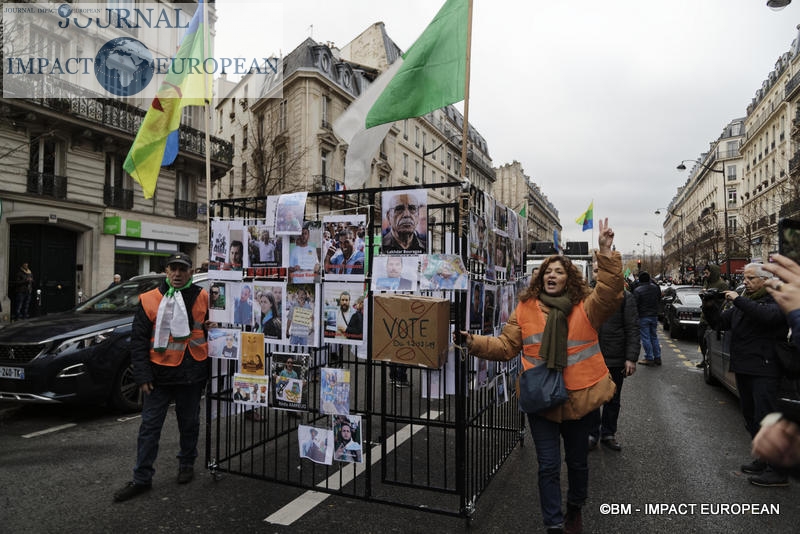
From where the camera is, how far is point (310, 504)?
3.75 m

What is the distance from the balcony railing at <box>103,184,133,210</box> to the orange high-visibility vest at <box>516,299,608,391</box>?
21.3 m

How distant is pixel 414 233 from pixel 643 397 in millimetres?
5991

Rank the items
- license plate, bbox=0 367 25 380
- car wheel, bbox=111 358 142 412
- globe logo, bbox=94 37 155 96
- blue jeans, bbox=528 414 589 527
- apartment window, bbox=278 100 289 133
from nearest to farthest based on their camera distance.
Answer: blue jeans, bbox=528 414 589 527 < license plate, bbox=0 367 25 380 < car wheel, bbox=111 358 142 412 < globe logo, bbox=94 37 155 96 < apartment window, bbox=278 100 289 133

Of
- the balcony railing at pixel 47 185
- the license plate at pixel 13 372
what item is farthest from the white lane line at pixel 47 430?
the balcony railing at pixel 47 185

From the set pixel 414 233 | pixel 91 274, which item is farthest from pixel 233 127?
pixel 414 233

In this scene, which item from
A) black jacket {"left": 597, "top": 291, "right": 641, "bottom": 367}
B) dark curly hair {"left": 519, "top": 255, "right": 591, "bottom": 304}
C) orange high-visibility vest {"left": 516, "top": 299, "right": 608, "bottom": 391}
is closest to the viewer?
orange high-visibility vest {"left": 516, "top": 299, "right": 608, "bottom": 391}

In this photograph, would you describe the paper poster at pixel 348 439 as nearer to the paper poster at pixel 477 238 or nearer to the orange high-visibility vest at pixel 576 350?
the orange high-visibility vest at pixel 576 350

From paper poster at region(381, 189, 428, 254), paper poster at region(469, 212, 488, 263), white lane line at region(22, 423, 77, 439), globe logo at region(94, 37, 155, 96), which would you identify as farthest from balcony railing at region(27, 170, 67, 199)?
paper poster at region(469, 212, 488, 263)

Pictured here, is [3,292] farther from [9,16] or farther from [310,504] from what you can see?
[310,504]

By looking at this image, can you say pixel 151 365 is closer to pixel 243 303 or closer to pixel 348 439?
pixel 243 303

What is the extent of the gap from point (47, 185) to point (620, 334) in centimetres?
2050

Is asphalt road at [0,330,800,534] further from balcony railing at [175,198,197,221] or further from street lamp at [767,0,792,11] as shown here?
balcony railing at [175,198,197,221]

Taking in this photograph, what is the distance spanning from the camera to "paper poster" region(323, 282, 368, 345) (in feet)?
11.8

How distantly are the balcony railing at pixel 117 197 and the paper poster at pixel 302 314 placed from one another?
65.1 ft
